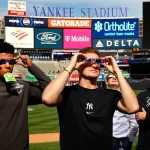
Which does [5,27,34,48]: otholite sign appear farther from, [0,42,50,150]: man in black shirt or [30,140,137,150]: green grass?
[0,42,50,150]: man in black shirt

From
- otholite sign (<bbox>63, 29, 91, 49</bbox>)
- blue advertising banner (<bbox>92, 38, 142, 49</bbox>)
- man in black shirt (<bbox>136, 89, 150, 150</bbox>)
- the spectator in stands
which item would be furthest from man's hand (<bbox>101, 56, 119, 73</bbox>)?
otholite sign (<bbox>63, 29, 91, 49</bbox>)

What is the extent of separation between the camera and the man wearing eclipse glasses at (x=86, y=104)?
3.62 meters

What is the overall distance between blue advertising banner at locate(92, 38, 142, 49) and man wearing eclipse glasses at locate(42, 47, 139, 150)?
5149cm

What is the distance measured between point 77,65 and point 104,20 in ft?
173

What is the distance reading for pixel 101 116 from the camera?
12.0 ft

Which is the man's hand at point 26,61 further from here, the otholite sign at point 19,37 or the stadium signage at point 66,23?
the stadium signage at point 66,23

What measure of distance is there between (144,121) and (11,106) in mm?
1625

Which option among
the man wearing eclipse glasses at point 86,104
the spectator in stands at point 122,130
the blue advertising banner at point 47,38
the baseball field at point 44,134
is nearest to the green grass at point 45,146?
the baseball field at point 44,134

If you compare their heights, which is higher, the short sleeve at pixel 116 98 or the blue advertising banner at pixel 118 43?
the blue advertising banner at pixel 118 43

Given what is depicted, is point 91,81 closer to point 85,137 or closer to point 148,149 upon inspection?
point 85,137

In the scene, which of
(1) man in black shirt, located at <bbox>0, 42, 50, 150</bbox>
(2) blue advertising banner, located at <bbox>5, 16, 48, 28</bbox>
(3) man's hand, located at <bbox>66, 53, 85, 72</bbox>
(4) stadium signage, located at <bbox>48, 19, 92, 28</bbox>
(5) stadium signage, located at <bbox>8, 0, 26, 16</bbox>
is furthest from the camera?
(5) stadium signage, located at <bbox>8, 0, 26, 16</bbox>

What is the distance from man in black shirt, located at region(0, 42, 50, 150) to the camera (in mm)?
3922

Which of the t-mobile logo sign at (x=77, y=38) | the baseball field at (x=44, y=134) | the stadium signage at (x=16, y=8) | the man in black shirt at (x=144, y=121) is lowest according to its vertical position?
the baseball field at (x=44, y=134)

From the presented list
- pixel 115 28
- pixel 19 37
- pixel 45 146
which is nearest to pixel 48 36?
pixel 19 37
